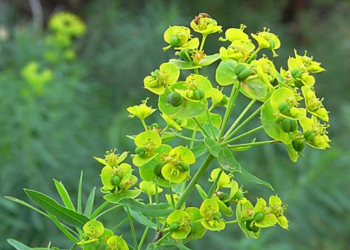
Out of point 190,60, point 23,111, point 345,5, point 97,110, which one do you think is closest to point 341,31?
point 345,5

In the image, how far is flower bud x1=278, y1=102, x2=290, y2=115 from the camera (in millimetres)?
961

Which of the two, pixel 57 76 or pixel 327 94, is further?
pixel 327 94

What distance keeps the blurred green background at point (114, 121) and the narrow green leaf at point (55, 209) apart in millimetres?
1203

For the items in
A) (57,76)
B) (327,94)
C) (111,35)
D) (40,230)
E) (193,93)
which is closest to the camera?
(193,93)

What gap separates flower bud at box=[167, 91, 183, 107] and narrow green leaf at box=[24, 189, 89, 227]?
0.25m

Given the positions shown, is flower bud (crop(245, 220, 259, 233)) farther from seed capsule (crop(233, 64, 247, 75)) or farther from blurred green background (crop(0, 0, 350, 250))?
blurred green background (crop(0, 0, 350, 250))

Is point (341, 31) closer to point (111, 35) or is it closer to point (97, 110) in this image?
point (111, 35)

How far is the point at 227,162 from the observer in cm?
100

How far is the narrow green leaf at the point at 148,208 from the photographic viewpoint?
996mm

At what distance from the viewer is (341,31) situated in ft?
20.8

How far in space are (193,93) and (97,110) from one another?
306 centimetres

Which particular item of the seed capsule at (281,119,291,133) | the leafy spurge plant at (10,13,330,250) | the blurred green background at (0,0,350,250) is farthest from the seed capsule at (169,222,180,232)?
the blurred green background at (0,0,350,250)

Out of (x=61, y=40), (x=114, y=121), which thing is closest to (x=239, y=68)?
(x=114, y=121)

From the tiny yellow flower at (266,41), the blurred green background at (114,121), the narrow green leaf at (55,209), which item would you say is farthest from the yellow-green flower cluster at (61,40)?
the narrow green leaf at (55,209)
